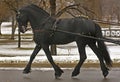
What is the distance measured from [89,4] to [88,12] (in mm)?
653

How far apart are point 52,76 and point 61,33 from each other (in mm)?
1399

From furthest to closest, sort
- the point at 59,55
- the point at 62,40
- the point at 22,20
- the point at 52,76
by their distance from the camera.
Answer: the point at 59,55
the point at 52,76
the point at 22,20
the point at 62,40

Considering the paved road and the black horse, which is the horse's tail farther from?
the paved road

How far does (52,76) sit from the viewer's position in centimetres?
1133

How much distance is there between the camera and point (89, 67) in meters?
13.3

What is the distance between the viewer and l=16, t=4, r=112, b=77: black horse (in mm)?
10758

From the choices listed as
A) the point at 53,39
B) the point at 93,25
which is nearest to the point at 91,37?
the point at 93,25

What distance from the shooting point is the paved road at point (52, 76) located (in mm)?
10542

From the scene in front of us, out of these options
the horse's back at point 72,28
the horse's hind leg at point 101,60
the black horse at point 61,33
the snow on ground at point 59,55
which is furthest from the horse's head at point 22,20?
the snow on ground at point 59,55

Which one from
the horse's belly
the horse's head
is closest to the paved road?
the horse's belly

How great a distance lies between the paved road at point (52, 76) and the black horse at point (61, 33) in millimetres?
241

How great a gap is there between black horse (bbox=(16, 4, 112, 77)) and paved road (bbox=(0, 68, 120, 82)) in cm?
24

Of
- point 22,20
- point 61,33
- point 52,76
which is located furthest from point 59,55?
point 61,33

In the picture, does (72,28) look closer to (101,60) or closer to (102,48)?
(102,48)
